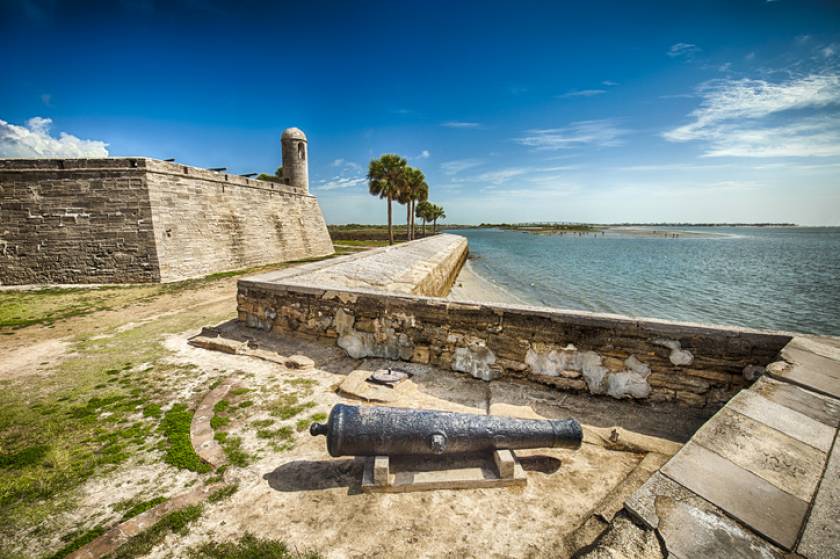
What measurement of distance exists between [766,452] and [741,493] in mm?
566

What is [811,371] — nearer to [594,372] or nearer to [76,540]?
[594,372]

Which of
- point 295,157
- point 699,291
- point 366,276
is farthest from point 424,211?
point 366,276

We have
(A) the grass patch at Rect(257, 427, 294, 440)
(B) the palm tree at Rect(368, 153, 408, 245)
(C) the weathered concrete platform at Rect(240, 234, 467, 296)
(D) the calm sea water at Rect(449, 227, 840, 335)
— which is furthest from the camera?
(B) the palm tree at Rect(368, 153, 408, 245)

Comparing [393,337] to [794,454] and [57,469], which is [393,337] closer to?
[57,469]

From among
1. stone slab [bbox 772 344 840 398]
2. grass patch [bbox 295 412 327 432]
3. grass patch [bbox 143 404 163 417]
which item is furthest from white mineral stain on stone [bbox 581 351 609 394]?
grass patch [bbox 143 404 163 417]

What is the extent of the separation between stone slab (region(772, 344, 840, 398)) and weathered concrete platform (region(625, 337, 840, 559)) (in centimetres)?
6

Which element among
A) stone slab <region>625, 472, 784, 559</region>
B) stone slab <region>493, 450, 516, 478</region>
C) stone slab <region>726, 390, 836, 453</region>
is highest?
stone slab <region>726, 390, 836, 453</region>

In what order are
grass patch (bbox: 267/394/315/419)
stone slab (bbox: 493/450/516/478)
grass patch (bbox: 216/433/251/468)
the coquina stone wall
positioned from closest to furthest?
stone slab (bbox: 493/450/516/478) → grass patch (bbox: 216/433/251/468) → the coquina stone wall → grass patch (bbox: 267/394/315/419)

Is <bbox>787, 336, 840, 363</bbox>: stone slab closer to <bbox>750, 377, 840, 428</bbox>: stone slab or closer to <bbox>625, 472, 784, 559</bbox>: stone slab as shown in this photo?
<bbox>750, 377, 840, 428</bbox>: stone slab

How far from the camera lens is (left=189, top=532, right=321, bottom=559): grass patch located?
7.09ft

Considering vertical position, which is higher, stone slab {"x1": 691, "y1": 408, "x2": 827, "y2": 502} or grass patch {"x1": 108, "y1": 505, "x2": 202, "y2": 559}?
stone slab {"x1": 691, "y1": 408, "x2": 827, "y2": 502}

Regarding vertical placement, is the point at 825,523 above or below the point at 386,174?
below

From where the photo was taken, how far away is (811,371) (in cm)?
321

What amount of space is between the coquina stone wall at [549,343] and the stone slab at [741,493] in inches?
75.3
